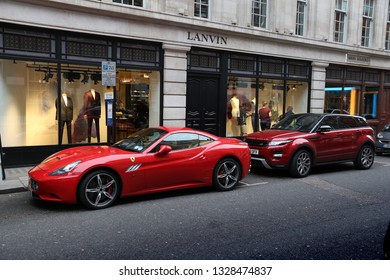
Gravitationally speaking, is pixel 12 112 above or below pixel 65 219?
above

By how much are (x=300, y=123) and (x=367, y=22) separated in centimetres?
1238

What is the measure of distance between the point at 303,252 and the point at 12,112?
9.31 meters

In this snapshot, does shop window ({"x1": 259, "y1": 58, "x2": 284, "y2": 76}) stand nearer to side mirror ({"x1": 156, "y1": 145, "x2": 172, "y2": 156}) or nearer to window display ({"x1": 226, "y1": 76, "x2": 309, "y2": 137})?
window display ({"x1": 226, "y1": 76, "x2": 309, "y2": 137})

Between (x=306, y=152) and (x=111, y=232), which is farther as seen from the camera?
(x=306, y=152)

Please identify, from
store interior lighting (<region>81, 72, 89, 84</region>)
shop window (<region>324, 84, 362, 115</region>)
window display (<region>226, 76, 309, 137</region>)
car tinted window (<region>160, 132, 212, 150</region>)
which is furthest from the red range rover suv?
shop window (<region>324, 84, 362, 115</region>)

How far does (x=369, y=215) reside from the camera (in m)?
6.59

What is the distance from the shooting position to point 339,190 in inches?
340

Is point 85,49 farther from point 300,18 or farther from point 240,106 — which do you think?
point 300,18

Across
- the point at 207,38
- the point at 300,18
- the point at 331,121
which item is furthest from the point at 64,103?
the point at 300,18

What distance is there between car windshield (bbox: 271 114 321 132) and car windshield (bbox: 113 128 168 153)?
4.60 meters

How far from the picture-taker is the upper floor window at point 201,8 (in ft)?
45.5

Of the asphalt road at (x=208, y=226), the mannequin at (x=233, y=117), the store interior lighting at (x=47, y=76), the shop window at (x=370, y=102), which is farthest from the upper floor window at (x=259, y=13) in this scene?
the asphalt road at (x=208, y=226)

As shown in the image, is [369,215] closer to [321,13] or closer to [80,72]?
[80,72]

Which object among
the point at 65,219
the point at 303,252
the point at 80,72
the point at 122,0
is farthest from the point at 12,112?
the point at 303,252
